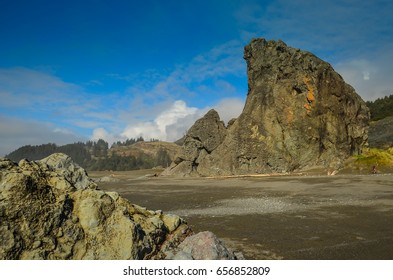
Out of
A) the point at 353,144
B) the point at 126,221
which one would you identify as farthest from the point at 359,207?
the point at 353,144

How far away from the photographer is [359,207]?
15.5 meters

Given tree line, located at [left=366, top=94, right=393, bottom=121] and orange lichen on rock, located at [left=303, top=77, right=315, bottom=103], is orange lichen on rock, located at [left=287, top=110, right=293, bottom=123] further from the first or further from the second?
tree line, located at [left=366, top=94, right=393, bottom=121]

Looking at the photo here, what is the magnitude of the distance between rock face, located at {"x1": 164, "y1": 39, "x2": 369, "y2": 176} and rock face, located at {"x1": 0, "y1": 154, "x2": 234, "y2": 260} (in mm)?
38245

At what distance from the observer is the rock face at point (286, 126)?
148 feet

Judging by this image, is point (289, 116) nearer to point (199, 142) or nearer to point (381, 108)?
point (199, 142)

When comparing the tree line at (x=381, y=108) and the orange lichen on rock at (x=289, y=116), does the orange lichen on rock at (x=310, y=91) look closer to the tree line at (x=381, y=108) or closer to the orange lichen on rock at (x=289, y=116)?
the orange lichen on rock at (x=289, y=116)

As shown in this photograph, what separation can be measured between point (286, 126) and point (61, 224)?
42113mm

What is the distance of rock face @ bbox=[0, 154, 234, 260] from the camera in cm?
684

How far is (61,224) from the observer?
741cm

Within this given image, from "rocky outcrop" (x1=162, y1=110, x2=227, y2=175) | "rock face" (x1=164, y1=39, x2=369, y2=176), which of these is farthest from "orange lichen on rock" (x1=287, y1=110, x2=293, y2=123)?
"rocky outcrop" (x1=162, y1=110, x2=227, y2=175)

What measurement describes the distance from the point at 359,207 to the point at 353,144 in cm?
3623

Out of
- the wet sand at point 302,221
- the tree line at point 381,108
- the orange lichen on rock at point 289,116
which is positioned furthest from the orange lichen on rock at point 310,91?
the tree line at point 381,108
